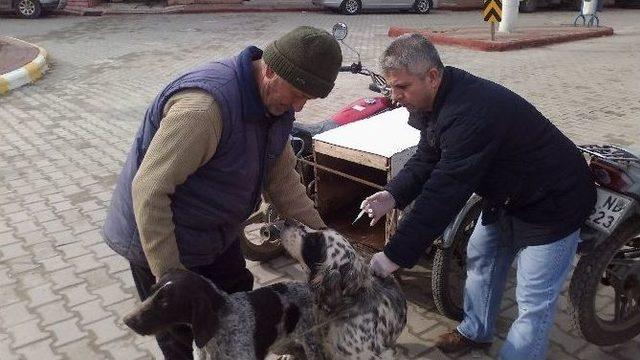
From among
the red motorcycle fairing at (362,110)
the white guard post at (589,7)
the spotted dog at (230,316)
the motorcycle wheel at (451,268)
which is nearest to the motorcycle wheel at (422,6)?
the white guard post at (589,7)

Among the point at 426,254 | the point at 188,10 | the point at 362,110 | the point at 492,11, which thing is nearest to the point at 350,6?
the point at 188,10

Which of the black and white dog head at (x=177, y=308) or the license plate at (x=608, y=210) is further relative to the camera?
the license plate at (x=608, y=210)

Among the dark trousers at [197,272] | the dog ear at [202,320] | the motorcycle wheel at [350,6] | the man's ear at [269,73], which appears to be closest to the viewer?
the man's ear at [269,73]

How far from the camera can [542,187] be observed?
274 centimetres

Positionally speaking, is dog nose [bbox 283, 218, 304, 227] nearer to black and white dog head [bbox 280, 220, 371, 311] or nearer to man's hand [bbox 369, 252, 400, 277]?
black and white dog head [bbox 280, 220, 371, 311]

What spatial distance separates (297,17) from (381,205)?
1783 centimetres

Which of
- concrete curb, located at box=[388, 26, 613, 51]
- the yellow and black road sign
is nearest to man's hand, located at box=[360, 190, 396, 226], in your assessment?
concrete curb, located at box=[388, 26, 613, 51]

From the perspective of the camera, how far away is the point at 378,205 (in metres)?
2.99

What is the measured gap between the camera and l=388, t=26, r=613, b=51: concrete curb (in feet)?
43.9

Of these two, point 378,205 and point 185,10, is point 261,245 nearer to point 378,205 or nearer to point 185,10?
point 378,205

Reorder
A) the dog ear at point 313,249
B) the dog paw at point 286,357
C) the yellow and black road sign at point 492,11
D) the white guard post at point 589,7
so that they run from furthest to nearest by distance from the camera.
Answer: the white guard post at point 589,7, the yellow and black road sign at point 492,11, the dog paw at point 286,357, the dog ear at point 313,249

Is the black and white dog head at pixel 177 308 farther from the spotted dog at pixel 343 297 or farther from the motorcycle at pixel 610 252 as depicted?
the motorcycle at pixel 610 252

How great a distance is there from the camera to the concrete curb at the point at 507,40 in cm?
1337

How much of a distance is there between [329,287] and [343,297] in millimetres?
94
